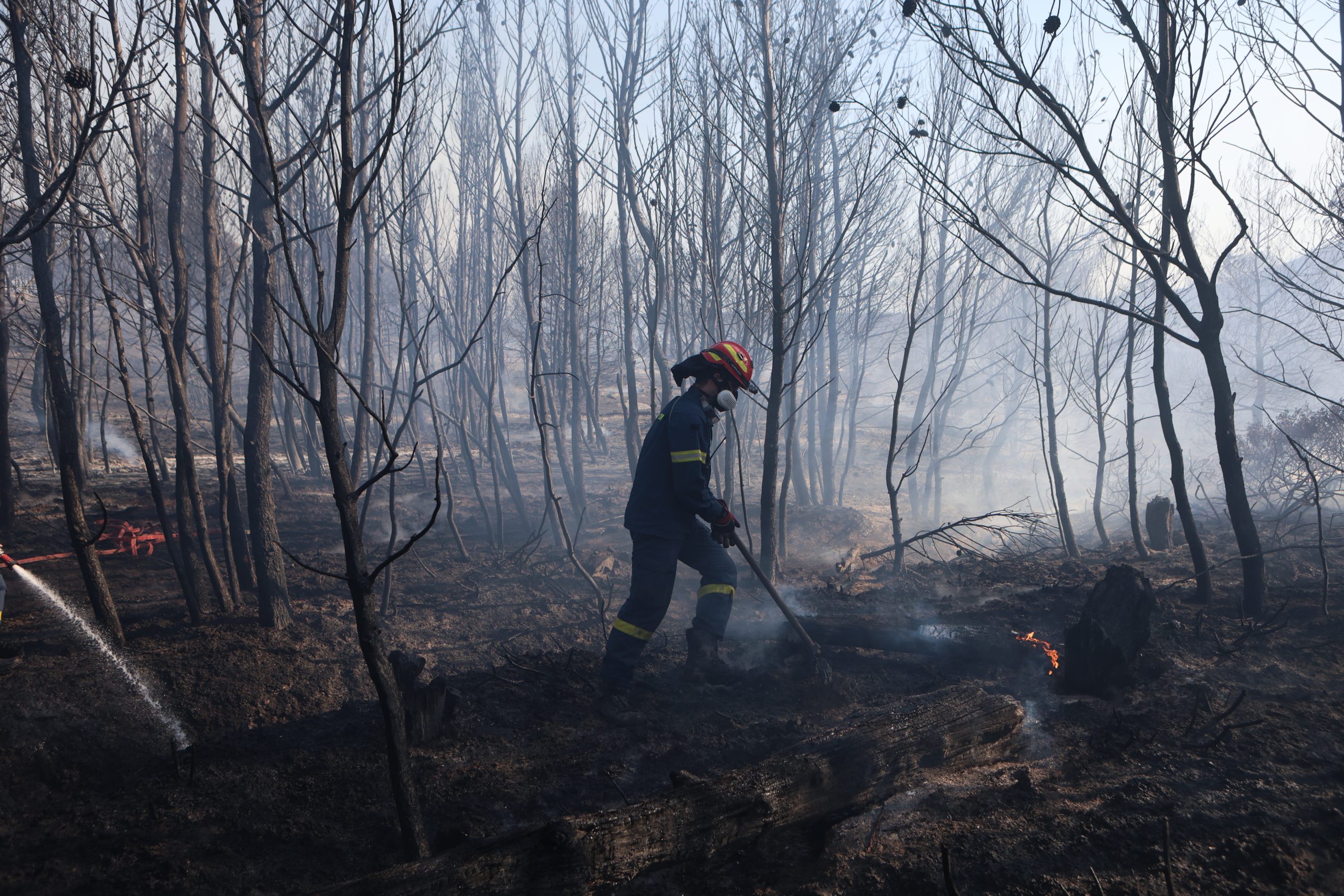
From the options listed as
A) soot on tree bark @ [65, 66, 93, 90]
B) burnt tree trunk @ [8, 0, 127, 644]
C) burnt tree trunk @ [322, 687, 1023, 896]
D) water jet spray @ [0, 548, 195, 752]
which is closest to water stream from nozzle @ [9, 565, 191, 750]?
water jet spray @ [0, 548, 195, 752]

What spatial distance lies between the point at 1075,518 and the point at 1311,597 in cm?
1365

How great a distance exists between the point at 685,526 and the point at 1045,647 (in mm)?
2190

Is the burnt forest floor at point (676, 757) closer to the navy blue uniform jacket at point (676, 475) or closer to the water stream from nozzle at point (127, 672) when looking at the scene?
the water stream from nozzle at point (127, 672)

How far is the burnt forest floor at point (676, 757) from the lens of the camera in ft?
7.17

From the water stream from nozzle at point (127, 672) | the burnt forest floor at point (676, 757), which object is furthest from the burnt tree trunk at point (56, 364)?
the burnt forest floor at point (676, 757)

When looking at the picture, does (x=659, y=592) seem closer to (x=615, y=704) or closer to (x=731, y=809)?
(x=615, y=704)

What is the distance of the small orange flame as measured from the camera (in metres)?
3.85

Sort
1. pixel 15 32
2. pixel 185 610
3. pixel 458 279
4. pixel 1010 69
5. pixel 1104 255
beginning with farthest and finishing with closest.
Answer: pixel 458 279
pixel 1104 255
pixel 185 610
pixel 1010 69
pixel 15 32

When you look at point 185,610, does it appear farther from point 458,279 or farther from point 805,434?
point 805,434

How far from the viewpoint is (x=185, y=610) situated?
4.87 meters

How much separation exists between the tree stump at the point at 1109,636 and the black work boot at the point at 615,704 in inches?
91.2

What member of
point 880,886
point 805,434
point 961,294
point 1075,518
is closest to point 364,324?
point 880,886

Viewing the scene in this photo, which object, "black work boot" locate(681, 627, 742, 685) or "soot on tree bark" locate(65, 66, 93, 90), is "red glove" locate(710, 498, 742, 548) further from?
"soot on tree bark" locate(65, 66, 93, 90)

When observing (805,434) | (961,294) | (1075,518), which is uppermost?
(961,294)
